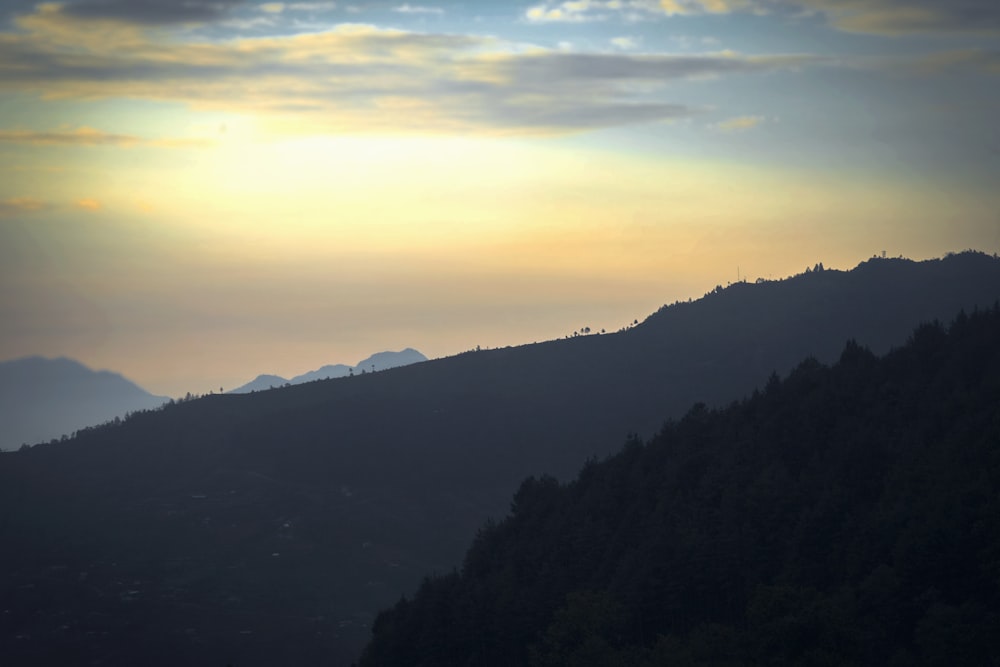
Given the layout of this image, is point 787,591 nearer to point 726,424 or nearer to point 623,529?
point 623,529

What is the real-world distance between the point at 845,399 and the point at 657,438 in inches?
1111

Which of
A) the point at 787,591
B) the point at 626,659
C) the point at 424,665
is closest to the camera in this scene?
the point at 787,591

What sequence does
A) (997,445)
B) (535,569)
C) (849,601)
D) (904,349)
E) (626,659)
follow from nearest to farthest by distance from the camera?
(849,601) < (626,659) < (997,445) < (535,569) < (904,349)

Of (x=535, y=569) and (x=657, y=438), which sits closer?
(x=535, y=569)

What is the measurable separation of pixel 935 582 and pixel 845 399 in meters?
58.8

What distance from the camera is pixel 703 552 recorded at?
12306 cm

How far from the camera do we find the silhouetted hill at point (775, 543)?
91312 mm

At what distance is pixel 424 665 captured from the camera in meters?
135

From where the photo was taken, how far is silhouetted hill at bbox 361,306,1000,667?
9131cm

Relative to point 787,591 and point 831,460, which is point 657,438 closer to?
point 831,460

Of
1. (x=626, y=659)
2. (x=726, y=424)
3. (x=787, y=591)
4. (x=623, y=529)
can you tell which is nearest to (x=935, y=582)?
(x=787, y=591)

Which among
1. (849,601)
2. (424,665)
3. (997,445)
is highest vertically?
(997,445)

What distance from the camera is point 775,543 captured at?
12456 cm

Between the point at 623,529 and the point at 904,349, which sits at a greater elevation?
the point at 904,349
